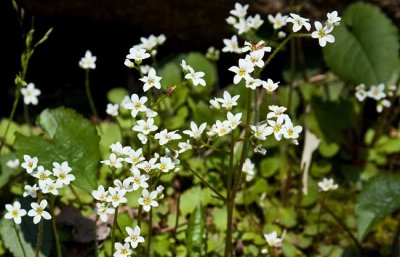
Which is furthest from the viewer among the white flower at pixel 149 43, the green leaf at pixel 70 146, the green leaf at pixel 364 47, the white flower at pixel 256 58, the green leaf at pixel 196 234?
the green leaf at pixel 364 47

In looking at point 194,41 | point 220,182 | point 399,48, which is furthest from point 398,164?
point 194,41

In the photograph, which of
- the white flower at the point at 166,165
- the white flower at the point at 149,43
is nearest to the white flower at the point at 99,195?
the white flower at the point at 166,165

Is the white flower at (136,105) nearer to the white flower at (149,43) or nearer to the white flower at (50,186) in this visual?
the white flower at (50,186)

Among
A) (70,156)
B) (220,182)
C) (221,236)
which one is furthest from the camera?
(220,182)

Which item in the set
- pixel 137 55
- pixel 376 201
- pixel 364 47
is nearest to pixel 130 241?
pixel 137 55

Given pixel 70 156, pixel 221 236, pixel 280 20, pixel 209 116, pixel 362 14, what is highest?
pixel 362 14

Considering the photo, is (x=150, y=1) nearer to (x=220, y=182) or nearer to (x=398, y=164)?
(x=220, y=182)

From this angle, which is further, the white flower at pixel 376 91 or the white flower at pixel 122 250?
the white flower at pixel 376 91
